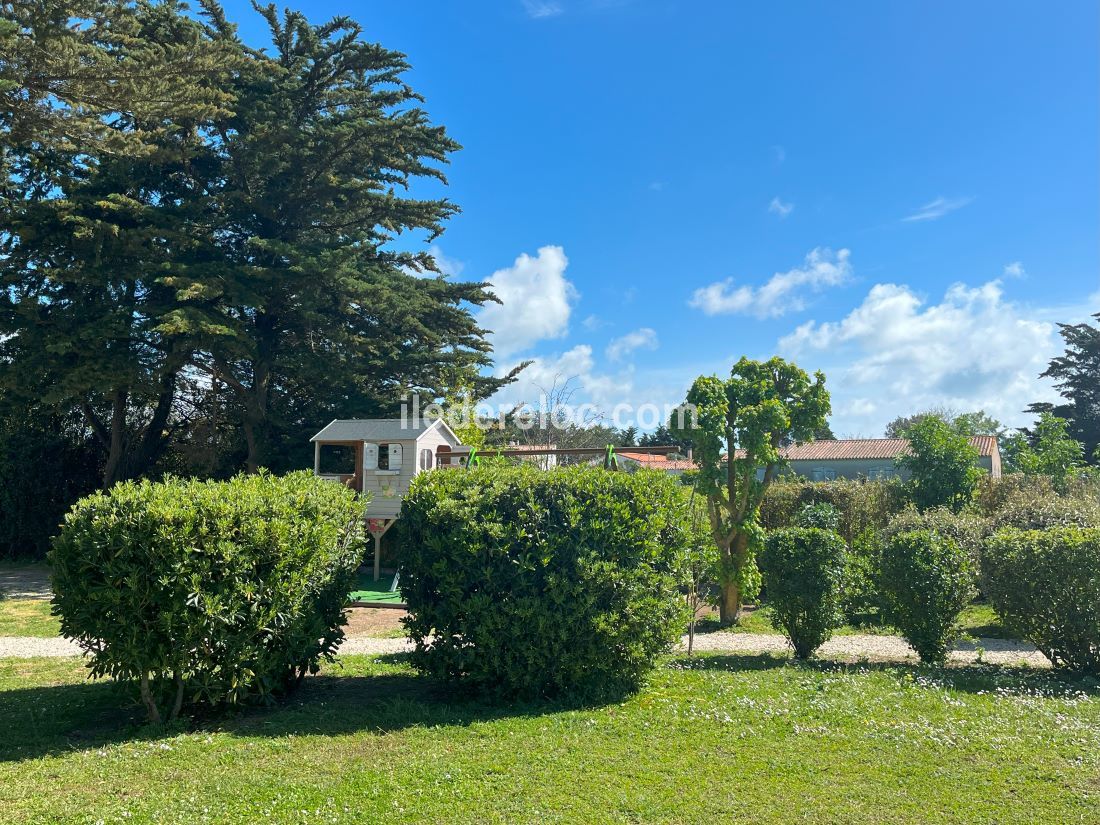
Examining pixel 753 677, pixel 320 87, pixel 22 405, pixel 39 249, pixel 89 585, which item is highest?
pixel 320 87

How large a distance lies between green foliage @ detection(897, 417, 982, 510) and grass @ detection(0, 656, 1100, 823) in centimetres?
1098

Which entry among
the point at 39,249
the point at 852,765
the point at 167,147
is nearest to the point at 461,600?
the point at 852,765

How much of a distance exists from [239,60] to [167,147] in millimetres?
4166

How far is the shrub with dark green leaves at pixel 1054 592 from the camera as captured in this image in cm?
746

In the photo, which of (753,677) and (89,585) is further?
(753,677)

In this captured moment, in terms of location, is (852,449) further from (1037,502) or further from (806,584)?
(806,584)

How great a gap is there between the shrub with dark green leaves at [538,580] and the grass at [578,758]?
353 millimetres

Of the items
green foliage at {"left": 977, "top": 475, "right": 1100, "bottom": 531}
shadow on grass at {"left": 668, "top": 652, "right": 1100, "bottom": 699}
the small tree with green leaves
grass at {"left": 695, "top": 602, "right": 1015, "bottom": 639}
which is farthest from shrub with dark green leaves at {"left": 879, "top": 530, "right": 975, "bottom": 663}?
green foliage at {"left": 977, "top": 475, "right": 1100, "bottom": 531}

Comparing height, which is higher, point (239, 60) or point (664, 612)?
point (239, 60)

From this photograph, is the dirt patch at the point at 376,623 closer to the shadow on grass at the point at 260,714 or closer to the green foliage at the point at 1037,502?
the shadow on grass at the point at 260,714

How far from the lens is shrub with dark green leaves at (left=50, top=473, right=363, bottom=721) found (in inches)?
204

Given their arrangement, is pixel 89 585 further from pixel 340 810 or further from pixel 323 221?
pixel 323 221

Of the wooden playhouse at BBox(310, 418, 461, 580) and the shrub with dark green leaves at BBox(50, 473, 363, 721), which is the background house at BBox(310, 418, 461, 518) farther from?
the shrub with dark green leaves at BBox(50, 473, 363, 721)

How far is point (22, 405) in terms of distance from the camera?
19.2 metres
